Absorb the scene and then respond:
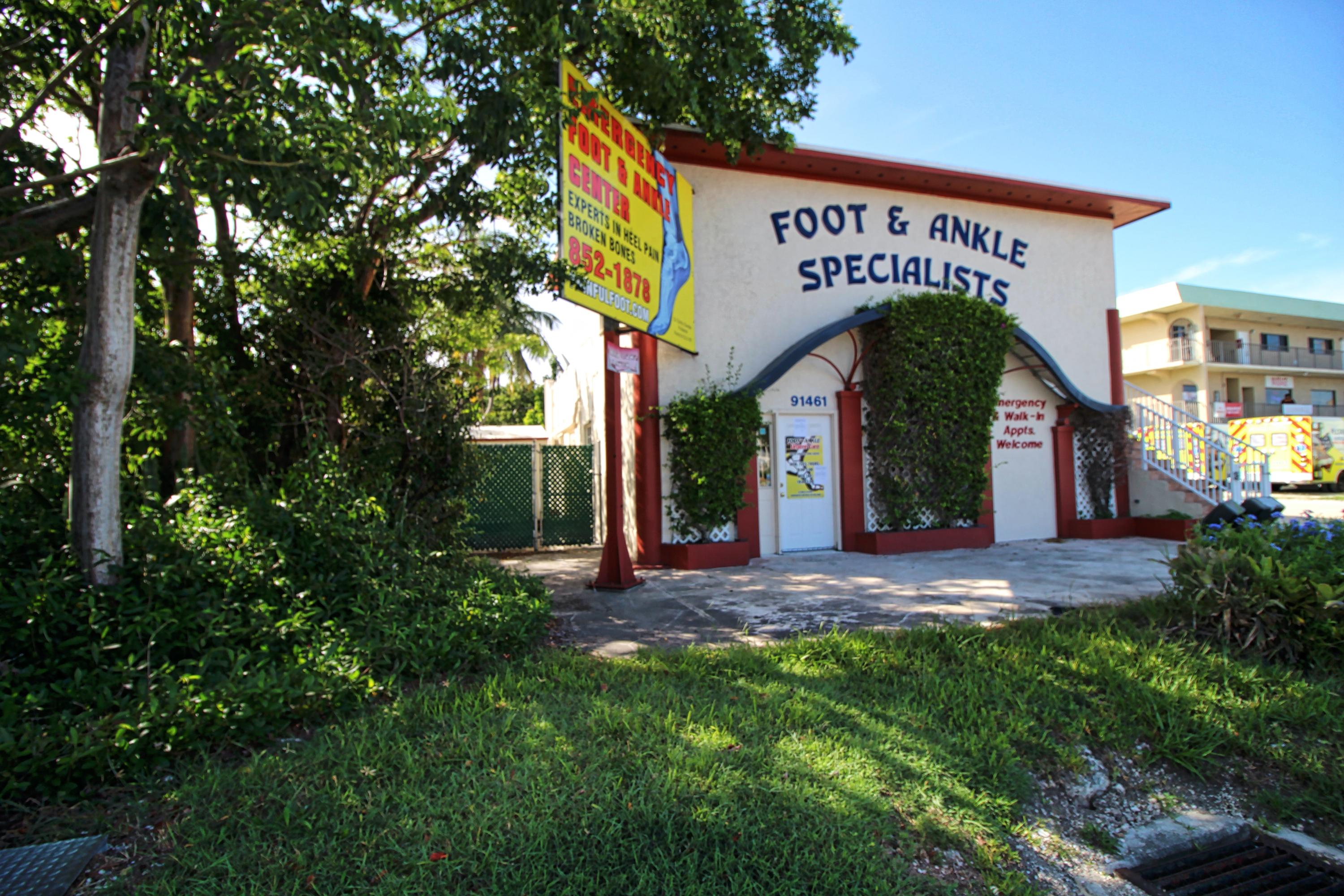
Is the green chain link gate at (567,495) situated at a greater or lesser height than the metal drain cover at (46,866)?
greater

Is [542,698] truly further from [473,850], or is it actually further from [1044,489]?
[1044,489]

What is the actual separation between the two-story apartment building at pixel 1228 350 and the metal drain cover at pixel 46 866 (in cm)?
3459

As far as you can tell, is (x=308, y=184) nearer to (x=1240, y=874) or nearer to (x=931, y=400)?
(x=1240, y=874)

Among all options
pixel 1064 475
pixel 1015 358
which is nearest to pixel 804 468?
pixel 1015 358

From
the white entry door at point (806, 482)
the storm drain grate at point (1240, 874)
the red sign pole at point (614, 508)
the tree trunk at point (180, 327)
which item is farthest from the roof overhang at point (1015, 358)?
the storm drain grate at point (1240, 874)

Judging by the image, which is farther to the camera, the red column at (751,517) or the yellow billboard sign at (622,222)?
the red column at (751,517)

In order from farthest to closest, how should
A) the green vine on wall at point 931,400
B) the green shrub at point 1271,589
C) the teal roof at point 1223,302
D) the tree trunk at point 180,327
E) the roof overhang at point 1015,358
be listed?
the teal roof at point 1223,302 < the green vine on wall at point 931,400 < the roof overhang at point 1015,358 < the tree trunk at point 180,327 < the green shrub at point 1271,589

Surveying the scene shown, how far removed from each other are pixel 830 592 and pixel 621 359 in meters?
3.22

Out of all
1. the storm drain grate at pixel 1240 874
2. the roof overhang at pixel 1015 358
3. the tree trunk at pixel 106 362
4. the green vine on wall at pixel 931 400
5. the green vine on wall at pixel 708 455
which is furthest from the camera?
the green vine on wall at pixel 931 400

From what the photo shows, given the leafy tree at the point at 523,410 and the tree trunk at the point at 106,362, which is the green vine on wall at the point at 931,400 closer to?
the tree trunk at the point at 106,362

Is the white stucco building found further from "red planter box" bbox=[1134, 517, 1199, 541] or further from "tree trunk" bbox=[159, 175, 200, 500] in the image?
"tree trunk" bbox=[159, 175, 200, 500]

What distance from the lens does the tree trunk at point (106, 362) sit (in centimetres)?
430

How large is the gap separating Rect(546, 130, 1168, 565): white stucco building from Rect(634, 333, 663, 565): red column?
0.07ft

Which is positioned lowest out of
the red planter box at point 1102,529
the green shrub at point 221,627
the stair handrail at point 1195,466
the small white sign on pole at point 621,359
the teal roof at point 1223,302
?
the red planter box at point 1102,529
